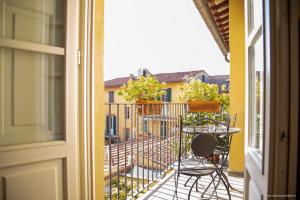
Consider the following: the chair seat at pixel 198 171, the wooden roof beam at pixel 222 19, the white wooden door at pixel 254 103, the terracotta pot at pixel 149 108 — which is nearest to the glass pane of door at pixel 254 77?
the white wooden door at pixel 254 103

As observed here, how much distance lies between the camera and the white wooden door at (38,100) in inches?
46.6

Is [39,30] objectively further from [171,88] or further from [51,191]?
[171,88]

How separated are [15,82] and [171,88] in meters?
11.9

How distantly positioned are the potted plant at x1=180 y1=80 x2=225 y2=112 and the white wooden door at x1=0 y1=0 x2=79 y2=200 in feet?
9.69

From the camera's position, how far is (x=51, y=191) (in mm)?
1313

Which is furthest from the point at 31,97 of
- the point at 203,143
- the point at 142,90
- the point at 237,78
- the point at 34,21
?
the point at 237,78

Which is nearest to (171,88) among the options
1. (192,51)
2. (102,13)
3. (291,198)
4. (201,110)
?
(192,51)

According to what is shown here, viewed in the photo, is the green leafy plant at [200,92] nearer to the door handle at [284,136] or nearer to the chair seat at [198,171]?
the chair seat at [198,171]

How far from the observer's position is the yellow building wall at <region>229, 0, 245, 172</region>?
11.2 feet

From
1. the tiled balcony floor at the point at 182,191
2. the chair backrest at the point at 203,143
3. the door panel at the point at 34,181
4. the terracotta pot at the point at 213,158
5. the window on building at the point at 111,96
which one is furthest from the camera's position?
the window on building at the point at 111,96

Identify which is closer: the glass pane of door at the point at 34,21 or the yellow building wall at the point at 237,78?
the glass pane of door at the point at 34,21

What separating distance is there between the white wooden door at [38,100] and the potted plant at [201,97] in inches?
116

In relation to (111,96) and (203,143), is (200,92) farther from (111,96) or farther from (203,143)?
(111,96)

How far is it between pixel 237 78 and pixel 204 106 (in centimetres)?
78
